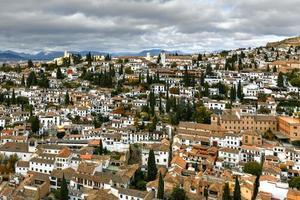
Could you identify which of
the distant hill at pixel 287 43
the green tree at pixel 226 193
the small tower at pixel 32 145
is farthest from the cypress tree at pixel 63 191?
the distant hill at pixel 287 43

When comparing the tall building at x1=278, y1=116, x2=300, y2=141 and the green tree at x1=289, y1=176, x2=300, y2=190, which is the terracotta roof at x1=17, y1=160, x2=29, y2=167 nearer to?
the green tree at x1=289, y1=176, x2=300, y2=190

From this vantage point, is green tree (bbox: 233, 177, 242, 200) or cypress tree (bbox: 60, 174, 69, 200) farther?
cypress tree (bbox: 60, 174, 69, 200)

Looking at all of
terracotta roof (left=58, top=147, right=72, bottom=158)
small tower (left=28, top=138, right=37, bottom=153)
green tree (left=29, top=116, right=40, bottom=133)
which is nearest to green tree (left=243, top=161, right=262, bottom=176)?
terracotta roof (left=58, top=147, right=72, bottom=158)

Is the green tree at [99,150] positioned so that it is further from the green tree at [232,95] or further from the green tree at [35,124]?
the green tree at [232,95]

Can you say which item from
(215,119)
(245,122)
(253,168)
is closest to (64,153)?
(253,168)

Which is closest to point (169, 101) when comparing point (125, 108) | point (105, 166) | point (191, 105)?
point (191, 105)

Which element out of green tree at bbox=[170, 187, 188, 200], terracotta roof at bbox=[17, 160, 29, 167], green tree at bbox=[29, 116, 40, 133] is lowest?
green tree at bbox=[170, 187, 188, 200]

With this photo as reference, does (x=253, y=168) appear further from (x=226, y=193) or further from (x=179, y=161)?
(x=179, y=161)

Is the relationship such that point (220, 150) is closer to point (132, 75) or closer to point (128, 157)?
point (128, 157)
